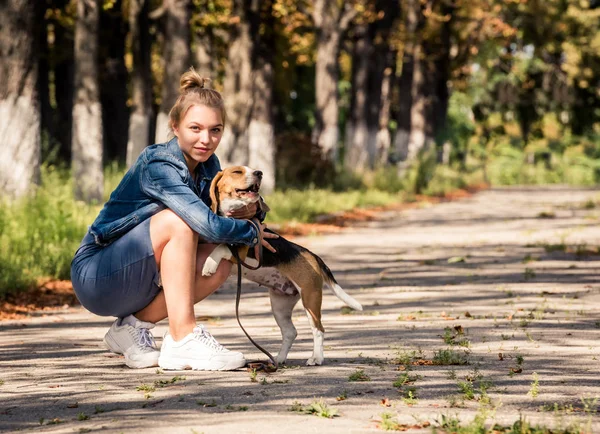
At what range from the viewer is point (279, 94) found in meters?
46.9

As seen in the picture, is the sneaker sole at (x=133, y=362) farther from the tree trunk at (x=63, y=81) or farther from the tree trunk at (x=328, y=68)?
the tree trunk at (x=328, y=68)

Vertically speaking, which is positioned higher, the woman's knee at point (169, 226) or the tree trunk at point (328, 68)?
the tree trunk at point (328, 68)

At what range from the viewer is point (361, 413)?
18.7ft

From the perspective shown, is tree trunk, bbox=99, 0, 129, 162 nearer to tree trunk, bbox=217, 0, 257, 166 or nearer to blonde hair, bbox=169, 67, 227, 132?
tree trunk, bbox=217, 0, 257, 166

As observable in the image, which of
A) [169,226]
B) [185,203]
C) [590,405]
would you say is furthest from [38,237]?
[590,405]

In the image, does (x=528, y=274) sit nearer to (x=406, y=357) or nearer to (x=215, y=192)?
(x=406, y=357)

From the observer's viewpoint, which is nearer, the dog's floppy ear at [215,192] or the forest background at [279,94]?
the dog's floppy ear at [215,192]

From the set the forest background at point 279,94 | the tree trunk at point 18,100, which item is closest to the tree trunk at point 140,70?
the forest background at point 279,94

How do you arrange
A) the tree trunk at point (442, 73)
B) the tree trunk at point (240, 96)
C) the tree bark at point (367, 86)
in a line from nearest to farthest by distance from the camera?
the tree trunk at point (240, 96)
the tree bark at point (367, 86)
the tree trunk at point (442, 73)

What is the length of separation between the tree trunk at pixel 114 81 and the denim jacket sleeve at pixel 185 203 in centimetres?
2355

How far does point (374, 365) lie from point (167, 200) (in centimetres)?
165

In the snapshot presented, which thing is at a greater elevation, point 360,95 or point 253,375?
point 360,95

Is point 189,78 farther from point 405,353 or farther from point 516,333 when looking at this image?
point 516,333

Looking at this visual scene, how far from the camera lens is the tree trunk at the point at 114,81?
31.4 metres
